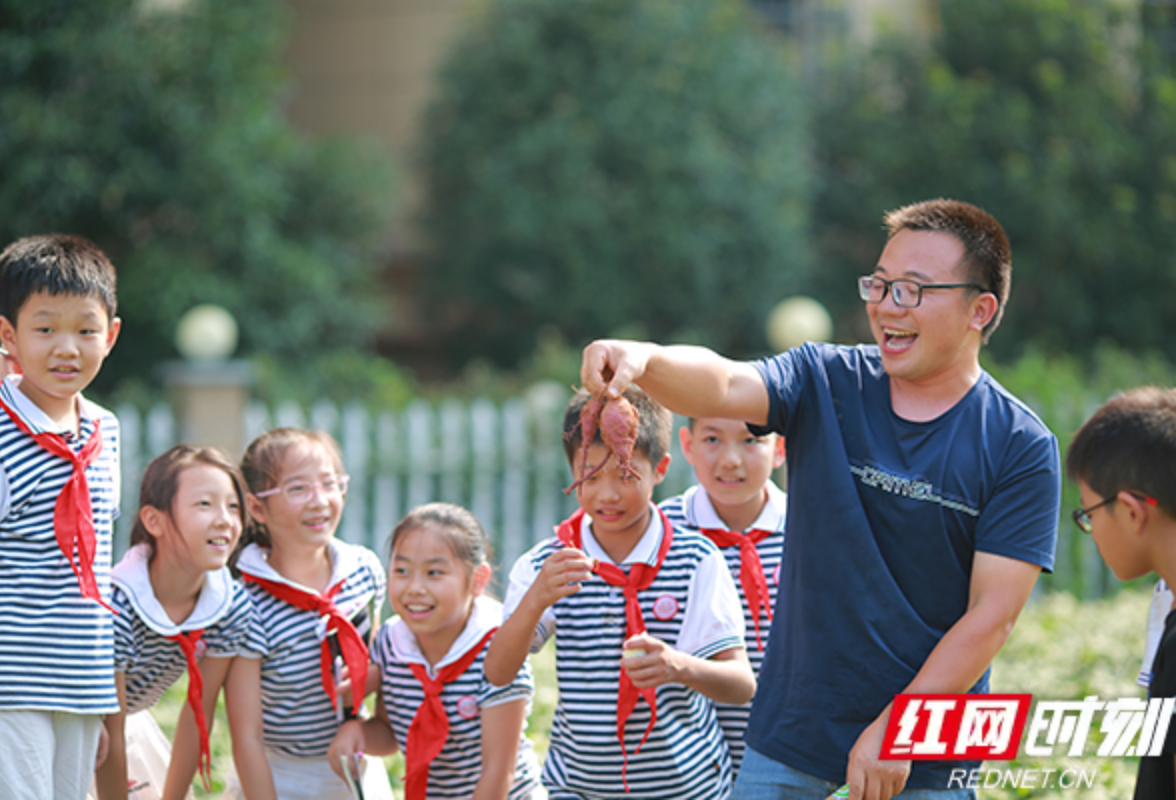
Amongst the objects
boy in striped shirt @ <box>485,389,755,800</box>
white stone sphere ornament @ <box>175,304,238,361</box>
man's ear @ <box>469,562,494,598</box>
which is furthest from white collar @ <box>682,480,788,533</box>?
white stone sphere ornament @ <box>175,304,238,361</box>

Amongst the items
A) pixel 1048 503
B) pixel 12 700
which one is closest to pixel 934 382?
pixel 1048 503

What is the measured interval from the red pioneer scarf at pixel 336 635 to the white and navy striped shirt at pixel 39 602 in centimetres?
55

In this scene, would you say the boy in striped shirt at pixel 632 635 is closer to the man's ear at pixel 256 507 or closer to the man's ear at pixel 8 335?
the man's ear at pixel 256 507

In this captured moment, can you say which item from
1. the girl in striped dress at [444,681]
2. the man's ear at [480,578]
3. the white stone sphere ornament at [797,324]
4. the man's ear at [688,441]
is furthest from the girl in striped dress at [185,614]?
the white stone sphere ornament at [797,324]

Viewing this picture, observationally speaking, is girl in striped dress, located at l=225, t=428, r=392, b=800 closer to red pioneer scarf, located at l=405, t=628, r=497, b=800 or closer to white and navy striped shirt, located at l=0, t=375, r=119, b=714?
red pioneer scarf, located at l=405, t=628, r=497, b=800

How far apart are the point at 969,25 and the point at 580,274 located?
6512mm

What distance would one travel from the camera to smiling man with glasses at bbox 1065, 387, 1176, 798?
2.51 m

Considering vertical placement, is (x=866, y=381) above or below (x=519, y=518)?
above

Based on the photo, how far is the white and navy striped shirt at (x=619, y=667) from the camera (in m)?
3.09

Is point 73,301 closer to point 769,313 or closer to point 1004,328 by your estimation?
point 769,313

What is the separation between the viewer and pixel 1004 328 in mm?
15453

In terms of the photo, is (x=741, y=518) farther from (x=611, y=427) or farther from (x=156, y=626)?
(x=156, y=626)

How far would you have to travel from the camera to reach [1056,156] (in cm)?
1477

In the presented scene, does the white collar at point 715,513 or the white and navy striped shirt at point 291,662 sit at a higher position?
the white collar at point 715,513
